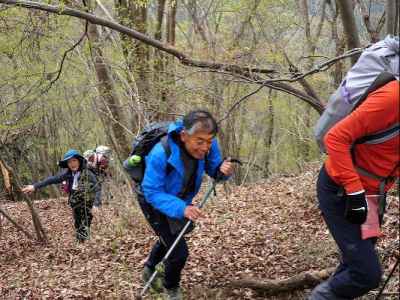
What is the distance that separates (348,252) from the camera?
2.96 metres

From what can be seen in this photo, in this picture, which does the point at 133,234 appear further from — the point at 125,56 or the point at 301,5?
the point at 301,5

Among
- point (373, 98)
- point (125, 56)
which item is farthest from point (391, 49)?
point (125, 56)

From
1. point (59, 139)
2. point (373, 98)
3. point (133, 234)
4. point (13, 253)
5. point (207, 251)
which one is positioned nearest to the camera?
point (373, 98)

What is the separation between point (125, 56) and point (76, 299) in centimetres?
733

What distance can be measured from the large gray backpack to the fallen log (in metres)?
1.85

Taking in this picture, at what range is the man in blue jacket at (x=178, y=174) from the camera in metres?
3.83

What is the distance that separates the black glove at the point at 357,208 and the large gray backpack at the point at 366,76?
0.46 meters

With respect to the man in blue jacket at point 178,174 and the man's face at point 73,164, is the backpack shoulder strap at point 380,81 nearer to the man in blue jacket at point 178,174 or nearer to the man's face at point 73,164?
the man in blue jacket at point 178,174

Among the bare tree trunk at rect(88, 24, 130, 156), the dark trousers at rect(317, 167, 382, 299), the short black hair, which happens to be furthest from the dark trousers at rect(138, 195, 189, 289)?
the bare tree trunk at rect(88, 24, 130, 156)

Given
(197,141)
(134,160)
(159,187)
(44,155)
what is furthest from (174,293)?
(44,155)

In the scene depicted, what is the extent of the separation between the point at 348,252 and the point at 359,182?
471 mm

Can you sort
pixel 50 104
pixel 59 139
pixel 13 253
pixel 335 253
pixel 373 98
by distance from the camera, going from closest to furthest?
pixel 373 98
pixel 335 253
pixel 13 253
pixel 50 104
pixel 59 139

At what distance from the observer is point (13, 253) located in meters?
9.27

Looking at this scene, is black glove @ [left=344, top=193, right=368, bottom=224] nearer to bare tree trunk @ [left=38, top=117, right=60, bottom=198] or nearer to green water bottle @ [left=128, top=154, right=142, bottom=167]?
green water bottle @ [left=128, top=154, right=142, bottom=167]
